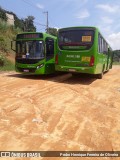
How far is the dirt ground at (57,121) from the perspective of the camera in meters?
5.46

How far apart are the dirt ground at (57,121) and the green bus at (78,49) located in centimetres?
334

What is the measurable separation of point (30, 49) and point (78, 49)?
116 inches

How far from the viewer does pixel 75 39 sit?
13.7 meters

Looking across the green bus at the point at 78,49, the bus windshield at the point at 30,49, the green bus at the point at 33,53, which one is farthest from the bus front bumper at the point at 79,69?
the bus windshield at the point at 30,49

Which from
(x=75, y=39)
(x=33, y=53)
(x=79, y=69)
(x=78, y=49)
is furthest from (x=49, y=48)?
(x=79, y=69)

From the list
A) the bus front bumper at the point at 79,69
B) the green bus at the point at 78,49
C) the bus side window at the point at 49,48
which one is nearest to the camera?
the green bus at the point at 78,49

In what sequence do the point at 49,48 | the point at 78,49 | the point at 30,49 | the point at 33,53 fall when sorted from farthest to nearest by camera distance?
the point at 49,48
the point at 30,49
the point at 33,53
the point at 78,49

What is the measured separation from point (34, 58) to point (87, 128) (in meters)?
8.69

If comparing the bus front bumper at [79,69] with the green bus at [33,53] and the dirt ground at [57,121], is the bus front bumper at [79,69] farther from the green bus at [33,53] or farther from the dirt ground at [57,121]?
the dirt ground at [57,121]

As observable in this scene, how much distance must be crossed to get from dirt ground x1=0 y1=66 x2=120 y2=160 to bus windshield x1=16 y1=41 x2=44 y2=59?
4.44m

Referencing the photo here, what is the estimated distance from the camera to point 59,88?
446 inches

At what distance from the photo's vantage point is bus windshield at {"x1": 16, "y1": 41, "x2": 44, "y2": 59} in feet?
48.0

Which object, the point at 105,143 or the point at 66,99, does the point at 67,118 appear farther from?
the point at 66,99

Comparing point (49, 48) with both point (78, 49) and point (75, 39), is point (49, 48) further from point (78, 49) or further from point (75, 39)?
point (78, 49)
